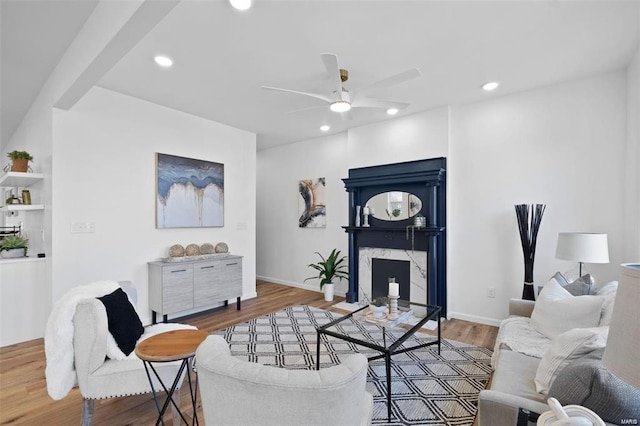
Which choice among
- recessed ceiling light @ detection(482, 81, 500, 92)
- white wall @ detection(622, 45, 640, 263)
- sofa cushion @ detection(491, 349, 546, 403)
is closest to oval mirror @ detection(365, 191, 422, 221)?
recessed ceiling light @ detection(482, 81, 500, 92)

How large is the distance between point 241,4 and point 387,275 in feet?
12.3

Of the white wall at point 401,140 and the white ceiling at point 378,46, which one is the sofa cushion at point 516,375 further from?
the white wall at point 401,140

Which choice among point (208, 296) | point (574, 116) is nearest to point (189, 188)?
point (208, 296)

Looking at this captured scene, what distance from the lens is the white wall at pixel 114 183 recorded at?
3205 millimetres

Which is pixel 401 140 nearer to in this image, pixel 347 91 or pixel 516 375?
pixel 347 91

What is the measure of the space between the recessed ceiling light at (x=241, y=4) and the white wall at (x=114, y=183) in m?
2.34

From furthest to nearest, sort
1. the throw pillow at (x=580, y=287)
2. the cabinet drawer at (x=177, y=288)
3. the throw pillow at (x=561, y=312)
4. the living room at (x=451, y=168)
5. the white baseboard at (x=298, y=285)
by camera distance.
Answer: the white baseboard at (x=298, y=285)
the cabinet drawer at (x=177, y=288)
the living room at (x=451, y=168)
the throw pillow at (x=580, y=287)
the throw pillow at (x=561, y=312)

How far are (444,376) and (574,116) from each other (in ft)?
9.86

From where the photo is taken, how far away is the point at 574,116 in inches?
128

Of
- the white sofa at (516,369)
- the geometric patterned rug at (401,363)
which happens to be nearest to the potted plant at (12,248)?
the geometric patterned rug at (401,363)

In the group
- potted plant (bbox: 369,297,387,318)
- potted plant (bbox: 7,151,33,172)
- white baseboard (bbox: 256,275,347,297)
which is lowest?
white baseboard (bbox: 256,275,347,297)

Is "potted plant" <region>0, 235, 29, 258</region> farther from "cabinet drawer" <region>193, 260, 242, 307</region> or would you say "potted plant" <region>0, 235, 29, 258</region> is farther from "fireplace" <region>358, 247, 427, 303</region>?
"fireplace" <region>358, 247, 427, 303</region>

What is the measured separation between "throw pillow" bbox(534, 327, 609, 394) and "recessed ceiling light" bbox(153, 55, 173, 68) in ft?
11.7

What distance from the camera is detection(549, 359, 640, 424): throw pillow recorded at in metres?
1.10
